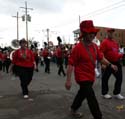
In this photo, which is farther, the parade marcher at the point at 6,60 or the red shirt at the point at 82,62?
the parade marcher at the point at 6,60

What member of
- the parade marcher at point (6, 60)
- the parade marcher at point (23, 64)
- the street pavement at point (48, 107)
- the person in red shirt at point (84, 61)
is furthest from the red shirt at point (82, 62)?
the parade marcher at point (6, 60)

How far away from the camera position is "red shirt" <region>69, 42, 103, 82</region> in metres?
7.04

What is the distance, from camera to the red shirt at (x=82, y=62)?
7.04 m

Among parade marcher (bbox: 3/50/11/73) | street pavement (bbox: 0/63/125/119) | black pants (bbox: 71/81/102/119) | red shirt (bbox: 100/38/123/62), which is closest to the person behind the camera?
black pants (bbox: 71/81/102/119)

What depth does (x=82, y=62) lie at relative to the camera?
280 inches

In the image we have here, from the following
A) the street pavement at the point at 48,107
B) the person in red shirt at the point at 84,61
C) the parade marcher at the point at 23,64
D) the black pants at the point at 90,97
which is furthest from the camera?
the parade marcher at the point at 23,64

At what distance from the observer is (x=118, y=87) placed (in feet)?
32.4

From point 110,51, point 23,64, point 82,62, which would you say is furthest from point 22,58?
point 82,62

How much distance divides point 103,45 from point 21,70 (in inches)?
93.0

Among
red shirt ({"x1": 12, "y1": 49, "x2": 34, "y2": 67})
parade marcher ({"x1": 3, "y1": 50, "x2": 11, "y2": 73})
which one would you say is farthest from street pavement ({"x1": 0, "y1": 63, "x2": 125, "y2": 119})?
parade marcher ({"x1": 3, "y1": 50, "x2": 11, "y2": 73})

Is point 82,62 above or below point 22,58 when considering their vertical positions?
above

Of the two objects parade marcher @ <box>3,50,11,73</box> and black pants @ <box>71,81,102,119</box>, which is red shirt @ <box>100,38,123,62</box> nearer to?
black pants @ <box>71,81,102,119</box>

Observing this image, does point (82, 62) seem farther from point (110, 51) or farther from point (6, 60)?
point (6, 60)

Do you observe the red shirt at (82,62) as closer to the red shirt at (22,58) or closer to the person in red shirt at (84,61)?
the person in red shirt at (84,61)
